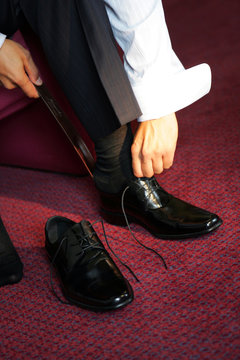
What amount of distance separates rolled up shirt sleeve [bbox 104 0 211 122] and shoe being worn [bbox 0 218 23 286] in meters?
0.39

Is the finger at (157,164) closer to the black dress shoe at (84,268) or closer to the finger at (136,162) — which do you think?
the finger at (136,162)

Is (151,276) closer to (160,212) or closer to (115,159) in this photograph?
(160,212)

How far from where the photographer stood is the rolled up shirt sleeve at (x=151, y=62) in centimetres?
79

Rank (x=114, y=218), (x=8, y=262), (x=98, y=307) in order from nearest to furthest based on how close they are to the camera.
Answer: (x=98, y=307) → (x=8, y=262) → (x=114, y=218)

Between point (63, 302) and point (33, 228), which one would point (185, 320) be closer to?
point (63, 302)

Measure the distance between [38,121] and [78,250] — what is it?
20.0 inches

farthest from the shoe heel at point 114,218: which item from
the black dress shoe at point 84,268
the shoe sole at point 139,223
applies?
the black dress shoe at point 84,268

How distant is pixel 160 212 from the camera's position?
3.06ft

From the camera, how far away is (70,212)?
3.73 feet

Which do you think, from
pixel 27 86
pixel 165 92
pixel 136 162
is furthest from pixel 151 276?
pixel 27 86

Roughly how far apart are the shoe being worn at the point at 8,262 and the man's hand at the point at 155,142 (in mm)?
327

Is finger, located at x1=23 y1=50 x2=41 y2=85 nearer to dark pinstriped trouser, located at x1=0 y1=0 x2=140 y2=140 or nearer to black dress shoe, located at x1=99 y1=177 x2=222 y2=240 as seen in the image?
dark pinstriped trouser, located at x1=0 y1=0 x2=140 y2=140

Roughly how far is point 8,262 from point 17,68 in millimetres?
425

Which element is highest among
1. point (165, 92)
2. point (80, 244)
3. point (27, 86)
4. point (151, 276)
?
point (27, 86)
